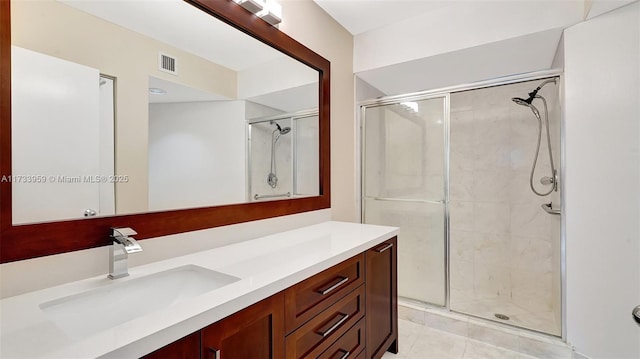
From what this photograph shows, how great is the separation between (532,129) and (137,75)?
315 cm

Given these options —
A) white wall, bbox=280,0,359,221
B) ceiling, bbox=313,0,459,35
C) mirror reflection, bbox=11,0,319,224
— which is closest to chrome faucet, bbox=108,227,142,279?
mirror reflection, bbox=11,0,319,224

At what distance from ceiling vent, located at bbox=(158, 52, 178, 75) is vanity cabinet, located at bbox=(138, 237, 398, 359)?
1038mm

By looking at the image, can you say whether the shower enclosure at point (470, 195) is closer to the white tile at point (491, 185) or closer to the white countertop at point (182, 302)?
the white tile at point (491, 185)

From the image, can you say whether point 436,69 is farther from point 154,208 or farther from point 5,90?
point 5,90

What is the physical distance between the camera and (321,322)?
3.78 feet

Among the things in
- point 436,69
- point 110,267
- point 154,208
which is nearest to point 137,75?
point 154,208

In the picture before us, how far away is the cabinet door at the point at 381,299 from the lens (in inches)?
60.2

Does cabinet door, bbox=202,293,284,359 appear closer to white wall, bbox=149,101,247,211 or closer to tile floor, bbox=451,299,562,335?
white wall, bbox=149,101,247,211

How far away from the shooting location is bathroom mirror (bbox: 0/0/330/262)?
87cm

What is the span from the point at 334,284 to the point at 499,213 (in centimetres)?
234

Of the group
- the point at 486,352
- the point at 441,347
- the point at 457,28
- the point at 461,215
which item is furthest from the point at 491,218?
the point at 457,28

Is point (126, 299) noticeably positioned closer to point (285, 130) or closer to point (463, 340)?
point (285, 130)

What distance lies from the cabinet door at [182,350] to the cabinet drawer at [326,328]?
35 centimetres

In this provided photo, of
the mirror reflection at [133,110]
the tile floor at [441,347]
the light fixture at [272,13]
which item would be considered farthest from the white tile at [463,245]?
the light fixture at [272,13]
